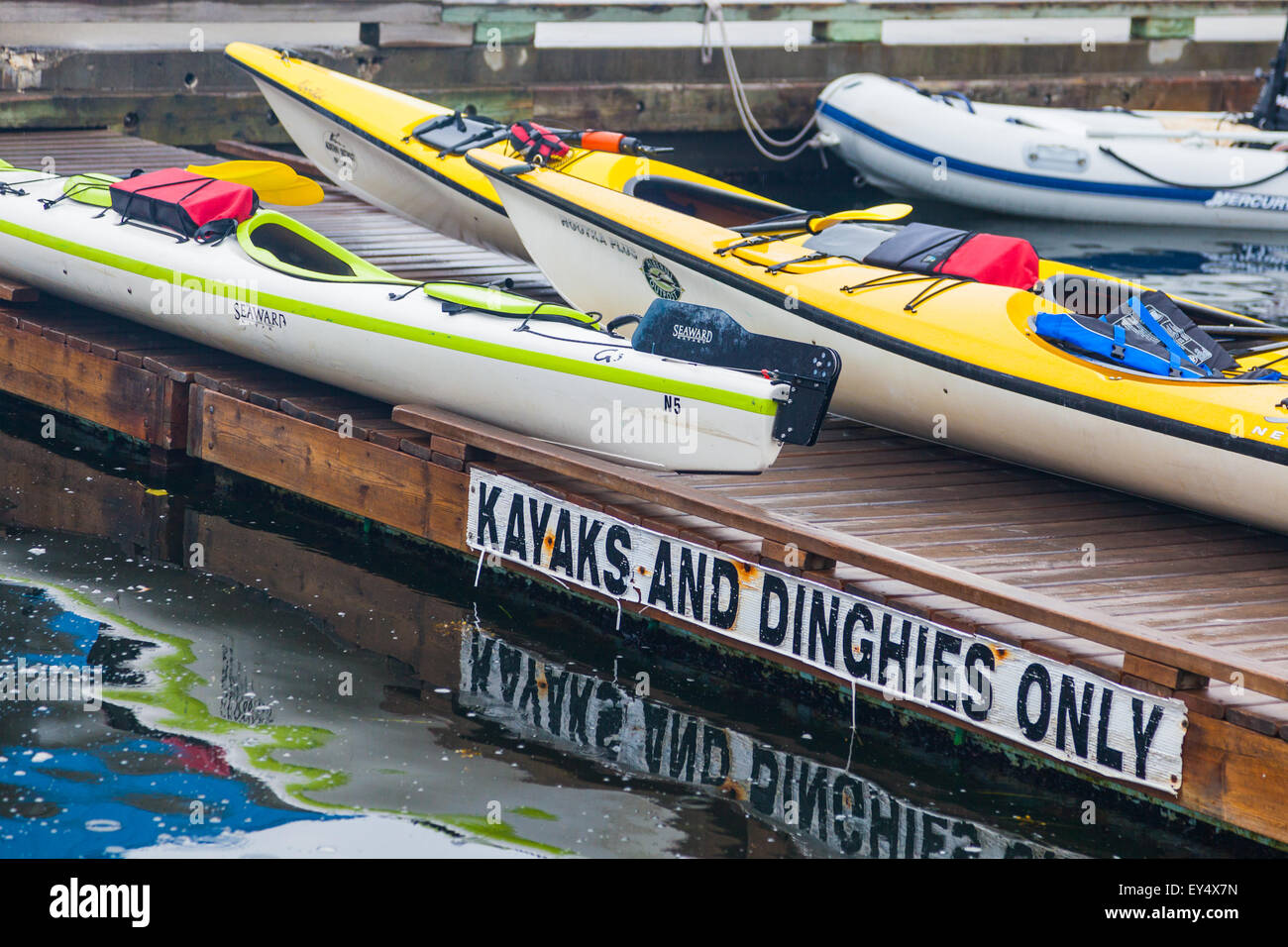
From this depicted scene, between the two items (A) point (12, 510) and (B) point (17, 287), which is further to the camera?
(B) point (17, 287)

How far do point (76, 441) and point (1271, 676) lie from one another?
568 centimetres

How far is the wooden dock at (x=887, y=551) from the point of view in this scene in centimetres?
460

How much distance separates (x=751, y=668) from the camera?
5684 millimetres

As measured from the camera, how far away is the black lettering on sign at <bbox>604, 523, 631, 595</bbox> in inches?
231

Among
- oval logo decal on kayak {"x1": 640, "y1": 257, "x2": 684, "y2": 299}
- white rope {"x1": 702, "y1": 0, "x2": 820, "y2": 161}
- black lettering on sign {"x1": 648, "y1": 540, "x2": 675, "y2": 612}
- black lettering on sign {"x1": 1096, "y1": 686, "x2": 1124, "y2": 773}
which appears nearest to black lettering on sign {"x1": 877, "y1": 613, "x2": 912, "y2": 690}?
black lettering on sign {"x1": 1096, "y1": 686, "x2": 1124, "y2": 773}

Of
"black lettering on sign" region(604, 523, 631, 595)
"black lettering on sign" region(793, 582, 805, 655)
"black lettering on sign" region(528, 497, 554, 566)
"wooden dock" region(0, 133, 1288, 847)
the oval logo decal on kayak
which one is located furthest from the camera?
the oval logo decal on kayak

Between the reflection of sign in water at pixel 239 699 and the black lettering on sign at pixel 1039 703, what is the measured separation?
234 cm

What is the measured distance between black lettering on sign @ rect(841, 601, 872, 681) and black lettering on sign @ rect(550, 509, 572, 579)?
1.20m

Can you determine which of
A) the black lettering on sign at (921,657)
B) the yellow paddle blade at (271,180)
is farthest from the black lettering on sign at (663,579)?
the yellow paddle blade at (271,180)

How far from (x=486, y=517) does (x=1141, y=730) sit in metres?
2.64

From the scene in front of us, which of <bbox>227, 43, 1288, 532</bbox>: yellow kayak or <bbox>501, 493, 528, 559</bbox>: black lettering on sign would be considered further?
<bbox>501, 493, 528, 559</bbox>: black lettering on sign

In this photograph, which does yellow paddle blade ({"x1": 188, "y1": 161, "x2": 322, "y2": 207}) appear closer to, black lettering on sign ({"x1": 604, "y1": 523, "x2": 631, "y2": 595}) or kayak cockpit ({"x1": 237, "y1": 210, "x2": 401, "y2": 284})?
kayak cockpit ({"x1": 237, "y1": 210, "x2": 401, "y2": 284})
